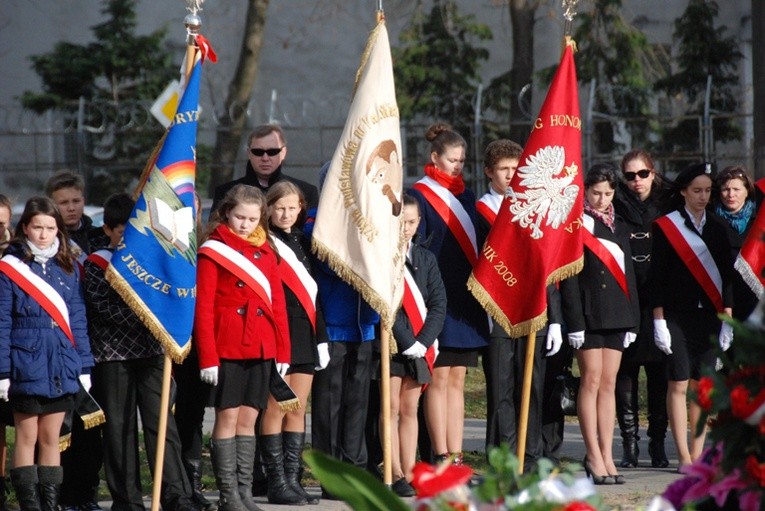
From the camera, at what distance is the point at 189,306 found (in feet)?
23.0

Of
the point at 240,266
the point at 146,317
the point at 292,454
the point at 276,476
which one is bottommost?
the point at 276,476

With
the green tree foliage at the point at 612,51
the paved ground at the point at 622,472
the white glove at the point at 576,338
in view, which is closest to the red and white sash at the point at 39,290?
the paved ground at the point at 622,472

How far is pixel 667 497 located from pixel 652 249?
5163mm

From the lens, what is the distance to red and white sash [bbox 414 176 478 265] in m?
8.25

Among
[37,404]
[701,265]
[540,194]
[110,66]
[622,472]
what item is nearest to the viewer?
[37,404]

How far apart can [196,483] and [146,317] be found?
120cm

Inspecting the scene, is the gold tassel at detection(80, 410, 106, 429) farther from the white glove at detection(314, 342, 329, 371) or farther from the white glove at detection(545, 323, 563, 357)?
the white glove at detection(545, 323, 563, 357)

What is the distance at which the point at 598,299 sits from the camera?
8453mm

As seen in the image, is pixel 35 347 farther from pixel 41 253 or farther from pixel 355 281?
pixel 355 281

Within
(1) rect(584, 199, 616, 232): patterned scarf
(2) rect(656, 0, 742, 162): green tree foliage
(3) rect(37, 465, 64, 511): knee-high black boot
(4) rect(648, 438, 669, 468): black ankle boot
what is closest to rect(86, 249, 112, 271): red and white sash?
(3) rect(37, 465, 64, 511): knee-high black boot

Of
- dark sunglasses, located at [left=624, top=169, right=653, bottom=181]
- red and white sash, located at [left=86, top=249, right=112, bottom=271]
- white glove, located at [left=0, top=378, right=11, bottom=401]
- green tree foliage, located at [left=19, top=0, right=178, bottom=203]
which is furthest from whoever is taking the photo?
green tree foliage, located at [left=19, top=0, right=178, bottom=203]

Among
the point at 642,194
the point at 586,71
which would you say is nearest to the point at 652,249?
the point at 642,194

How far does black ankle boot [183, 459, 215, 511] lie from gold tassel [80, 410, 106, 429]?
26.5 inches

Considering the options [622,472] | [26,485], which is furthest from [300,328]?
[622,472]
